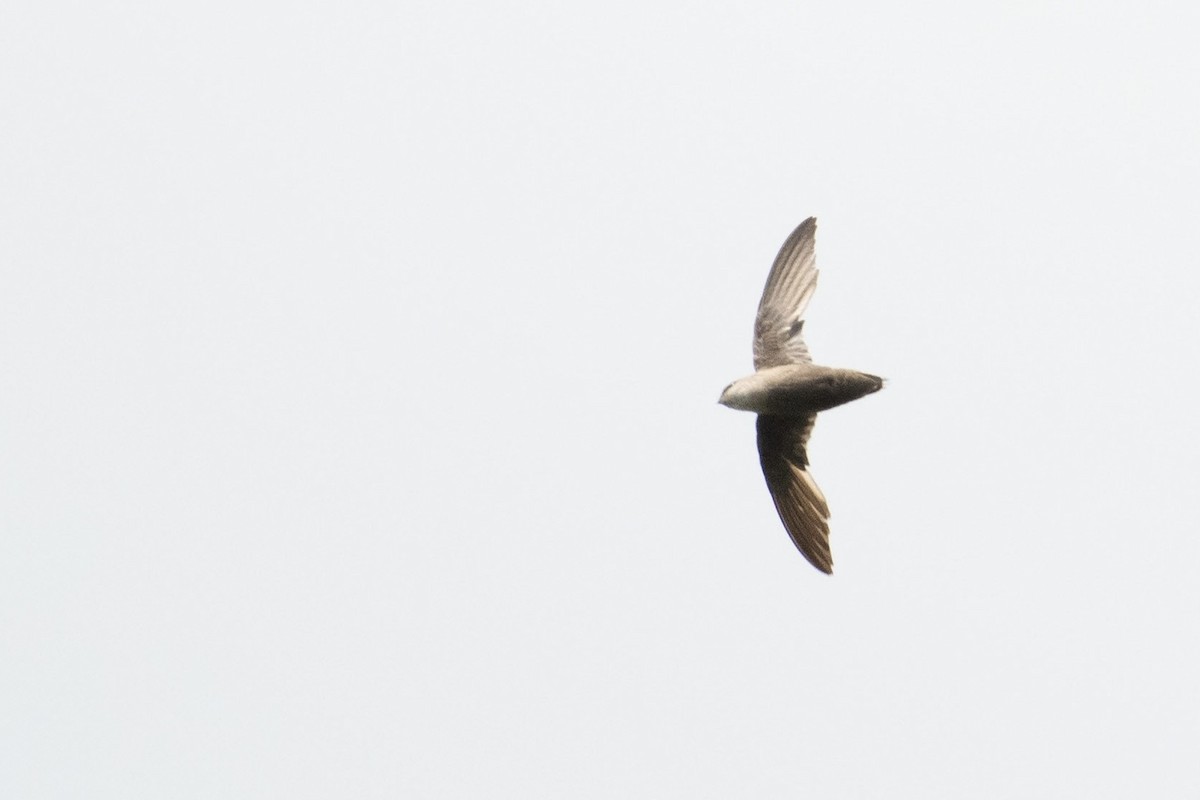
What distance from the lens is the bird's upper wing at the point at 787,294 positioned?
9.50 m

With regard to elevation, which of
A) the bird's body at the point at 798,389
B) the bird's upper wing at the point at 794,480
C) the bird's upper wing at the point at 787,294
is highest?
the bird's upper wing at the point at 787,294

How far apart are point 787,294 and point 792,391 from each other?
0.98 metres

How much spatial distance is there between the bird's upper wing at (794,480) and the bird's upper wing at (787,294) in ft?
1.73

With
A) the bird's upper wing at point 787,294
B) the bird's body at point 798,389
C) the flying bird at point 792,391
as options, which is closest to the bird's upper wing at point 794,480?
the flying bird at point 792,391

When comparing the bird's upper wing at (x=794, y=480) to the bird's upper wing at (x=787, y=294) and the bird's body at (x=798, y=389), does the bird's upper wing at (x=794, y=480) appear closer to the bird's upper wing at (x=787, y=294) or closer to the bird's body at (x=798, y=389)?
the bird's body at (x=798, y=389)

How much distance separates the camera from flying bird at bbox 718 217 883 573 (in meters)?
8.81

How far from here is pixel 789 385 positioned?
884cm

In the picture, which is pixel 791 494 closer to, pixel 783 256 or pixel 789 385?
pixel 789 385

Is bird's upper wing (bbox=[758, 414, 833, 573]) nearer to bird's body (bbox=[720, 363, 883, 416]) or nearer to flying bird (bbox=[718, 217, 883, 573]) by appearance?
flying bird (bbox=[718, 217, 883, 573])

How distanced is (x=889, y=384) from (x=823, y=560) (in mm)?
1192

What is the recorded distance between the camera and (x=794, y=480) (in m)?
9.22

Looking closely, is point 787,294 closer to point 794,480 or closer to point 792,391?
point 792,391

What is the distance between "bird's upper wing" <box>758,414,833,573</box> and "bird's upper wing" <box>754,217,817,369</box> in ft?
1.73

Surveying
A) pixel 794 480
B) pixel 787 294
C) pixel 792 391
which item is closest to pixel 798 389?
pixel 792 391
